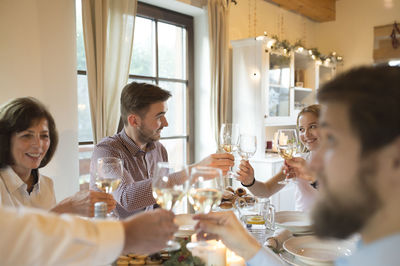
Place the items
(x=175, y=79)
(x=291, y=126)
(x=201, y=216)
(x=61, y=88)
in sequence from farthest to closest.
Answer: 1. (x=291, y=126)
2. (x=175, y=79)
3. (x=61, y=88)
4. (x=201, y=216)

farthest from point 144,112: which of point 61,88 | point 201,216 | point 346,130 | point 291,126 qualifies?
point 291,126

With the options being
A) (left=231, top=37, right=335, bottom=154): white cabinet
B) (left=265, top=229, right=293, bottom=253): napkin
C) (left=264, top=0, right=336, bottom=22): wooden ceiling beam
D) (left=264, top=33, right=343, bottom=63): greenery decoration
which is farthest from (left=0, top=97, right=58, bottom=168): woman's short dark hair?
(left=264, top=0, right=336, bottom=22): wooden ceiling beam

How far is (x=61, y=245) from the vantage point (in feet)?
2.32

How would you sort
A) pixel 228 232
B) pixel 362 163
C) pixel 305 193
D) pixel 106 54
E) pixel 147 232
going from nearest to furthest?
pixel 362 163 → pixel 147 232 → pixel 228 232 → pixel 305 193 → pixel 106 54

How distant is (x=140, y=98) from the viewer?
6.85ft

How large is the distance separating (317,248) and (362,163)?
0.73 m

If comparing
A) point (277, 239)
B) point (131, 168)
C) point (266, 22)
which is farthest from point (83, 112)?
point (266, 22)

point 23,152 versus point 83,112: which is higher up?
point 83,112

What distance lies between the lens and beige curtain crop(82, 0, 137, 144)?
2.39 metres

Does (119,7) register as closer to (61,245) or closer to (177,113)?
(177,113)

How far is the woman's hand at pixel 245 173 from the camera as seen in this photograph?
203 cm

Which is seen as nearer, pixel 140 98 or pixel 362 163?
pixel 362 163

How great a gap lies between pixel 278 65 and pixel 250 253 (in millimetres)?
3079

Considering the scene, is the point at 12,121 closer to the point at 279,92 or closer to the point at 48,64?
the point at 48,64
